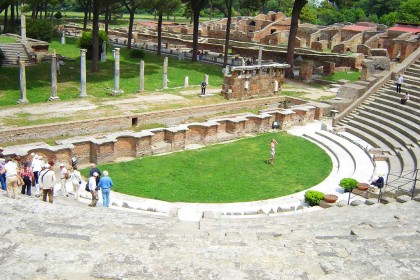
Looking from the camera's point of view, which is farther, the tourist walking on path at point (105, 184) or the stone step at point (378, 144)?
the stone step at point (378, 144)

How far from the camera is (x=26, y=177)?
49.6ft

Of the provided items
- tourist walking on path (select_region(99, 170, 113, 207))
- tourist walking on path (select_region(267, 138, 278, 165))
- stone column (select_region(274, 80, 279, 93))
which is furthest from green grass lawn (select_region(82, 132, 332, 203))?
stone column (select_region(274, 80, 279, 93))

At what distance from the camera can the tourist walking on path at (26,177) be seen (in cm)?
1509

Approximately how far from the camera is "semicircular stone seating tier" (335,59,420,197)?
19.7m

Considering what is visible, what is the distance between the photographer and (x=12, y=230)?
33.2 feet

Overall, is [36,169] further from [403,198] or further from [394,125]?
[394,125]

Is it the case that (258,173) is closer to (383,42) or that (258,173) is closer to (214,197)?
(214,197)

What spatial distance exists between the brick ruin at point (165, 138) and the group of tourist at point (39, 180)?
2.43 m

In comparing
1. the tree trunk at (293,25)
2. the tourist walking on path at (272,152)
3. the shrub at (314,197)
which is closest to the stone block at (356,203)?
the shrub at (314,197)

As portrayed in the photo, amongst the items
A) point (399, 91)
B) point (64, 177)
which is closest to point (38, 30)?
point (399, 91)

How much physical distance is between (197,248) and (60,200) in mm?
7064

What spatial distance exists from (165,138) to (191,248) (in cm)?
1321

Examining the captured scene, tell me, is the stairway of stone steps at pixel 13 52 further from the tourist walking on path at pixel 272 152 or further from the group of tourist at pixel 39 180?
the tourist walking on path at pixel 272 152

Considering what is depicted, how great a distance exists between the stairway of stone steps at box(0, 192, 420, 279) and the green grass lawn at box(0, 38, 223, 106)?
16.9 metres
